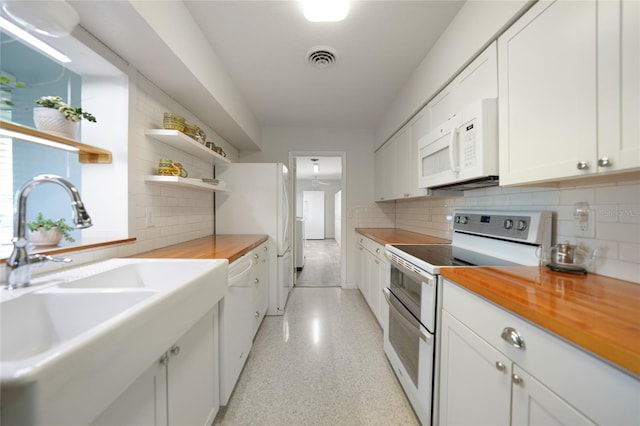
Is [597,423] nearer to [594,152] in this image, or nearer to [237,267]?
[594,152]

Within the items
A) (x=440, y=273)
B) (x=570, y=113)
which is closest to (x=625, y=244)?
(x=570, y=113)

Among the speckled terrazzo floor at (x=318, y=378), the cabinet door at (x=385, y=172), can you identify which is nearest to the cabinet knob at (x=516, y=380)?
the speckled terrazzo floor at (x=318, y=378)

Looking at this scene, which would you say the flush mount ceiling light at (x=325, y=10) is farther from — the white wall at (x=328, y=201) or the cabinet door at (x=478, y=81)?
the white wall at (x=328, y=201)

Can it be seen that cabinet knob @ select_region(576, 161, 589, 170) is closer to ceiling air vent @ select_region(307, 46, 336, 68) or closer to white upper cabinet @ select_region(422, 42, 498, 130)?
white upper cabinet @ select_region(422, 42, 498, 130)

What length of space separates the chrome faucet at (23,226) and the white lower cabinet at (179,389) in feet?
1.88

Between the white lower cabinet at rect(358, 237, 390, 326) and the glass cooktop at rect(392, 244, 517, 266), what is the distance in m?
0.31

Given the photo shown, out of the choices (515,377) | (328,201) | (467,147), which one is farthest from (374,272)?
(328,201)

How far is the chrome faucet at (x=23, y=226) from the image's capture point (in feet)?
2.81

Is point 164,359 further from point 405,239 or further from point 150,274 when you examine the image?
point 405,239

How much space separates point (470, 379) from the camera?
3.21ft

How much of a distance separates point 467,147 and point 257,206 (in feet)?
6.69

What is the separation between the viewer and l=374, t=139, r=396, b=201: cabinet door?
2.85 metres

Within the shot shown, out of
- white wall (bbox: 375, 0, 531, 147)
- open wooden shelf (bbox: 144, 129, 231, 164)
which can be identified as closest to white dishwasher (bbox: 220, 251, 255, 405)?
open wooden shelf (bbox: 144, 129, 231, 164)

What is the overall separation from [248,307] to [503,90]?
82.5 inches
